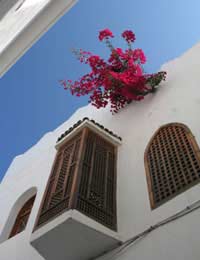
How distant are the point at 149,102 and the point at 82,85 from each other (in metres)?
1.52

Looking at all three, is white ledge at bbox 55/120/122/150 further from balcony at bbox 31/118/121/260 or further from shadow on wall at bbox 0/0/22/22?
shadow on wall at bbox 0/0/22/22

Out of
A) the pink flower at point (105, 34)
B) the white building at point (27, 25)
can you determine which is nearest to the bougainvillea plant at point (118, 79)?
the pink flower at point (105, 34)

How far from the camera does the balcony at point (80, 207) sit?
312 centimetres

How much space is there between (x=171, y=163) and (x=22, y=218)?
3750 millimetres

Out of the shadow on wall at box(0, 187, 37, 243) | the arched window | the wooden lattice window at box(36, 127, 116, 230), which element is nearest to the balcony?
the wooden lattice window at box(36, 127, 116, 230)

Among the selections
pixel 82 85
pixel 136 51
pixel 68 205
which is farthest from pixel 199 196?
pixel 136 51

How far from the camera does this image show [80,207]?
3.24m

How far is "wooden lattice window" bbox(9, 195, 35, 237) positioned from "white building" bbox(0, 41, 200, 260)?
3 centimetres

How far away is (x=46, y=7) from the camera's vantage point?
3.31 meters

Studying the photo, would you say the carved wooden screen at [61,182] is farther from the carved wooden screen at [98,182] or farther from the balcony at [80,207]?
the carved wooden screen at [98,182]

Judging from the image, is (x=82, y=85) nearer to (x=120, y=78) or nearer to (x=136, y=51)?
(x=120, y=78)

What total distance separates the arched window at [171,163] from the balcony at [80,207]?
65 cm

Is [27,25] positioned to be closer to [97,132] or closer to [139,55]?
[97,132]

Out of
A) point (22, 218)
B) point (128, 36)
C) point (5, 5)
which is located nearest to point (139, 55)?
point (128, 36)
